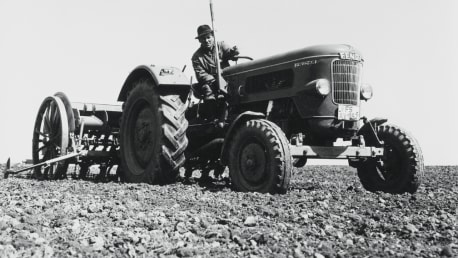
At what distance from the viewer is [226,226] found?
4.34 meters

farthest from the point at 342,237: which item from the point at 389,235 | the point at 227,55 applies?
the point at 227,55

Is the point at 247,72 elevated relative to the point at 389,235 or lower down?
elevated

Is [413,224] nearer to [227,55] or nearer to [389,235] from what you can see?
[389,235]

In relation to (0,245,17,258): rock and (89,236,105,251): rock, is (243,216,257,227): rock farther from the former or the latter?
(0,245,17,258): rock

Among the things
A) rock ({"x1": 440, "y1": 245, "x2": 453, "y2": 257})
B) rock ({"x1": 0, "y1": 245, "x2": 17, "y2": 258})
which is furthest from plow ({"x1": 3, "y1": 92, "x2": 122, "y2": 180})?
rock ({"x1": 440, "y1": 245, "x2": 453, "y2": 257})

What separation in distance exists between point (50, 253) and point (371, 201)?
3725 millimetres

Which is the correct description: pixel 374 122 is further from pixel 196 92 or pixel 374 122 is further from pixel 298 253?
pixel 298 253

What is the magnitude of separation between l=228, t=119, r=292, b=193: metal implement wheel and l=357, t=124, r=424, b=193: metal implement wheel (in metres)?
1.77

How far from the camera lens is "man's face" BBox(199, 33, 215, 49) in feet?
27.4

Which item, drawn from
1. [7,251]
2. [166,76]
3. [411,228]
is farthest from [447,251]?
[166,76]

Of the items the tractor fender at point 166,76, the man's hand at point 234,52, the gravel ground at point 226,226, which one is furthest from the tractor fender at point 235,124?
the man's hand at point 234,52

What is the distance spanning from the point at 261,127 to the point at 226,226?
7.84 ft

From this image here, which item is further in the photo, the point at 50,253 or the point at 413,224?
the point at 413,224

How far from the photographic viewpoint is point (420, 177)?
23.6 ft
